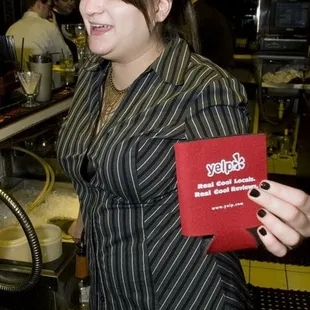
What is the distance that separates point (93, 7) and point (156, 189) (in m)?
0.50

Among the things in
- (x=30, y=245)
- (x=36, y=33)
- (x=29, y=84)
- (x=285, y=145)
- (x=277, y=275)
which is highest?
(x=36, y=33)

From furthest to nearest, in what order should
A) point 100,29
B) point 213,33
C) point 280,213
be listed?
point 213,33
point 100,29
point 280,213

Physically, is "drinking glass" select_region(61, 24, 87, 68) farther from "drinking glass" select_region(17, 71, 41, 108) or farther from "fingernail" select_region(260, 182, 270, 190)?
"fingernail" select_region(260, 182, 270, 190)

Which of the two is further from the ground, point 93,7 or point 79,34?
point 93,7

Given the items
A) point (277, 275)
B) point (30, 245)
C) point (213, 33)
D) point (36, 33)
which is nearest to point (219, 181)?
point (30, 245)

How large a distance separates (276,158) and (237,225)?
499cm

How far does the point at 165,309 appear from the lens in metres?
1.18

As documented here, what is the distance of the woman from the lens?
1.12 metres

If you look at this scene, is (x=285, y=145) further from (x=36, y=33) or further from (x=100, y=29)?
(x=100, y=29)

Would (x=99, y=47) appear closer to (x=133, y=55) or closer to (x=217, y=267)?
(x=133, y=55)

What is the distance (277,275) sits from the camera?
3256 millimetres

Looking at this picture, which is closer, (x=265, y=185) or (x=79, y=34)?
(x=265, y=185)

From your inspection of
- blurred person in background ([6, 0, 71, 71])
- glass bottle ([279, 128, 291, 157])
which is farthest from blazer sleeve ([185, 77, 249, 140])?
glass bottle ([279, 128, 291, 157])

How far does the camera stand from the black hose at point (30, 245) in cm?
148
